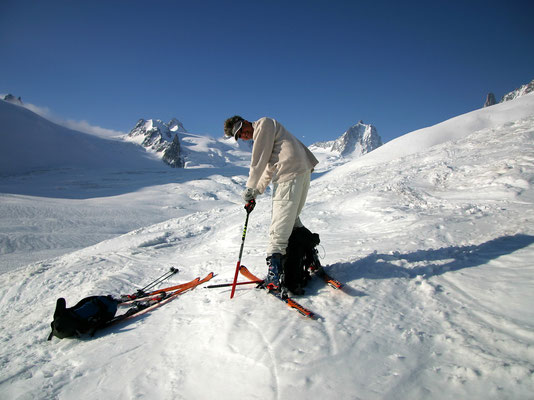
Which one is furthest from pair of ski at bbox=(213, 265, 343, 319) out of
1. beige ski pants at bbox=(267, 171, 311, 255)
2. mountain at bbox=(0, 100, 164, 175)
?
mountain at bbox=(0, 100, 164, 175)

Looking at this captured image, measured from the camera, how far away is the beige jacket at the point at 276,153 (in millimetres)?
3084

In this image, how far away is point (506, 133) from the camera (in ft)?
35.8

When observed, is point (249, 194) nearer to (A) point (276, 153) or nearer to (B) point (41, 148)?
(A) point (276, 153)

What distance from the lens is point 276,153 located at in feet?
10.6

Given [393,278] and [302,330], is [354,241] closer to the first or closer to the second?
[393,278]

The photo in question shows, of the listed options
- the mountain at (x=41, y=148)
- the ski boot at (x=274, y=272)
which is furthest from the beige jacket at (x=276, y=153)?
the mountain at (x=41, y=148)

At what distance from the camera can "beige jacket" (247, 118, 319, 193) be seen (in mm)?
3084

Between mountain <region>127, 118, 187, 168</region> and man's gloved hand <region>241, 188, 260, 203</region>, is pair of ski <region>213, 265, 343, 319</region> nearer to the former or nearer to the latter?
man's gloved hand <region>241, 188, 260, 203</region>

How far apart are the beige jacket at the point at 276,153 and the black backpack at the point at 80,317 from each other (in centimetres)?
243

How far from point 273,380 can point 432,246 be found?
10.9 feet

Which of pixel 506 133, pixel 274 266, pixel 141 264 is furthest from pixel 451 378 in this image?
pixel 506 133

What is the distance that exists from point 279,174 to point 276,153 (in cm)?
30

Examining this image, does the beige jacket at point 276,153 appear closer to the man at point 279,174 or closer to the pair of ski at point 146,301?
the man at point 279,174

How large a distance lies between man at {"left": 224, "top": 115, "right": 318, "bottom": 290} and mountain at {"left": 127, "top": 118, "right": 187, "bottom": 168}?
104 metres
